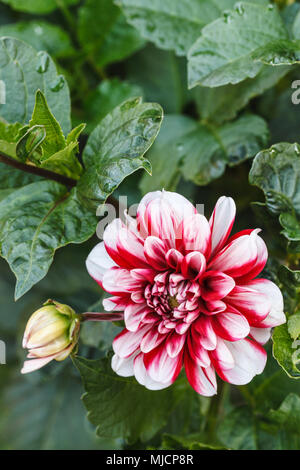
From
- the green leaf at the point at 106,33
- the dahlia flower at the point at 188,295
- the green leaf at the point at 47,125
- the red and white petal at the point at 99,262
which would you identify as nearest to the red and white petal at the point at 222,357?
the dahlia flower at the point at 188,295

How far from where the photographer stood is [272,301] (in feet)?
1.24

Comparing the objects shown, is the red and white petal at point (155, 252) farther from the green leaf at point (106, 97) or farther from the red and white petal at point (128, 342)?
the green leaf at point (106, 97)

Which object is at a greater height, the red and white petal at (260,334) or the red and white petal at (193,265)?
the red and white petal at (193,265)

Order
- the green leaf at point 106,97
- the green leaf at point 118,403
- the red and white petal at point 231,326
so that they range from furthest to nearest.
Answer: the green leaf at point 106,97, the green leaf at point 118,403, the red and white petal at point 231,326

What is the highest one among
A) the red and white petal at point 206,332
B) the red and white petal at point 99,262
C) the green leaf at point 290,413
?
the red and white petal at point 99,262

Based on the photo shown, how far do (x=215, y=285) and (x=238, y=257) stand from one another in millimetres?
26

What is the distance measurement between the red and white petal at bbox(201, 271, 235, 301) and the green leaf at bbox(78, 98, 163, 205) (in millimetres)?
96

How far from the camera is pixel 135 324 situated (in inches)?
15.1

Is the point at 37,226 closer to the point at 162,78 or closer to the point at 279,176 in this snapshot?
→ the point at 279,176

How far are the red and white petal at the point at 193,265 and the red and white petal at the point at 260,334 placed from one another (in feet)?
0.21

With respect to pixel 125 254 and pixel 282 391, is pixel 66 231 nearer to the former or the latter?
pixel 125 254

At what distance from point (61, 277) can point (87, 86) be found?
0.27 metres

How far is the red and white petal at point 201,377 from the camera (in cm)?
38
